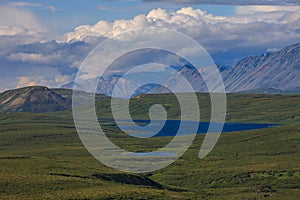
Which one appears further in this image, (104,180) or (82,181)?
(104,180)

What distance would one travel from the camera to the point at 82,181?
514 feet

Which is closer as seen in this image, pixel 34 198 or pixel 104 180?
pixel 34 198


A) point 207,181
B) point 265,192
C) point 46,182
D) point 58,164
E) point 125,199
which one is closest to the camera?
point 125,199

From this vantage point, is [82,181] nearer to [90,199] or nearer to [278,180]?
[90,199]

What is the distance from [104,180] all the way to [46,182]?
77.3 feet

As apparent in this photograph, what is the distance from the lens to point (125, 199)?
454 feet

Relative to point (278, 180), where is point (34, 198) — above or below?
Answer: below

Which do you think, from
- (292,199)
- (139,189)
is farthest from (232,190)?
(139,189)

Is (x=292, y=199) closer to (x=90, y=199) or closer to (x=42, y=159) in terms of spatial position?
(x=90, y=199)

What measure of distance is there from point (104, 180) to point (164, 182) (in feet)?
118

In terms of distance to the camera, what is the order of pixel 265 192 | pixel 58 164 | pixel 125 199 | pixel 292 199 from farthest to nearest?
1. pixel 58 164
2. pixel 265 192
3. pixel 292 199
4. pixel 125 199

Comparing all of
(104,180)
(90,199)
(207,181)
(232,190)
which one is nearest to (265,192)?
(232,190)

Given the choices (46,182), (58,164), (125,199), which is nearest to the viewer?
(125,199)

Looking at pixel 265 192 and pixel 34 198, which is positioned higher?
pixel 265 192
